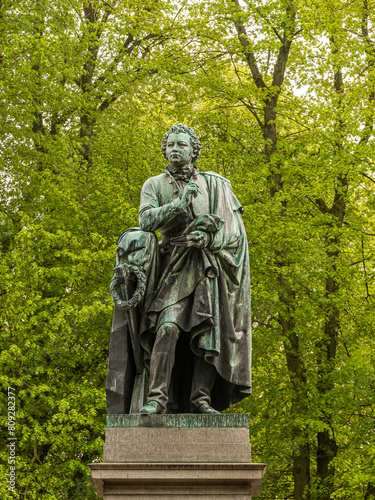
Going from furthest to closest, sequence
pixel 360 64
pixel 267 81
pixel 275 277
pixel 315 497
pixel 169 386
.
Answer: pixel 267 81 → pixel 360 64 → pixel 275 277 → pixel 315 497 → pixel 169 386

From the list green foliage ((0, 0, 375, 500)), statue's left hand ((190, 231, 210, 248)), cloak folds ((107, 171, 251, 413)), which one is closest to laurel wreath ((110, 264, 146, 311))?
cloak folds ((107, 171, 251, 413))

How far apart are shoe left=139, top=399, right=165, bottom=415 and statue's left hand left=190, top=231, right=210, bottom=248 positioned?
1262 millimetres

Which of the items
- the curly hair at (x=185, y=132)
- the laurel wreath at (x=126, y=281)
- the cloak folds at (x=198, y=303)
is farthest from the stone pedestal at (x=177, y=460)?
the curly hair at (x=185, y=132)

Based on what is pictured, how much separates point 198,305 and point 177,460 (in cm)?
122

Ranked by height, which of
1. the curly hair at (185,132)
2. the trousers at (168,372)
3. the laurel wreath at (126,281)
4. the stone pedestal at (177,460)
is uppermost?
the curly hair at (185,132)

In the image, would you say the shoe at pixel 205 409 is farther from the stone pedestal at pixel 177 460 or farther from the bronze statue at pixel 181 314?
the stone pedestal at pixel 177 460

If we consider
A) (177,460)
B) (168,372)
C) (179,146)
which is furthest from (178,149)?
(177,460)

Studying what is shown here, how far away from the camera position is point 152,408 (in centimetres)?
601

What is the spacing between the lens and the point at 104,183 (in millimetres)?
16500

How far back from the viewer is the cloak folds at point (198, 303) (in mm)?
6344

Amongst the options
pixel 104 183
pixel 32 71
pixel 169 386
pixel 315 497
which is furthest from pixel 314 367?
pixel 169 386

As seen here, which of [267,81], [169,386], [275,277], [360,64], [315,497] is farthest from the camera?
[267,81]

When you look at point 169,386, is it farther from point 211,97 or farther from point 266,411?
point 211,97

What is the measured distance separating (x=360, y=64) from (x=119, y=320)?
13.8 meters
